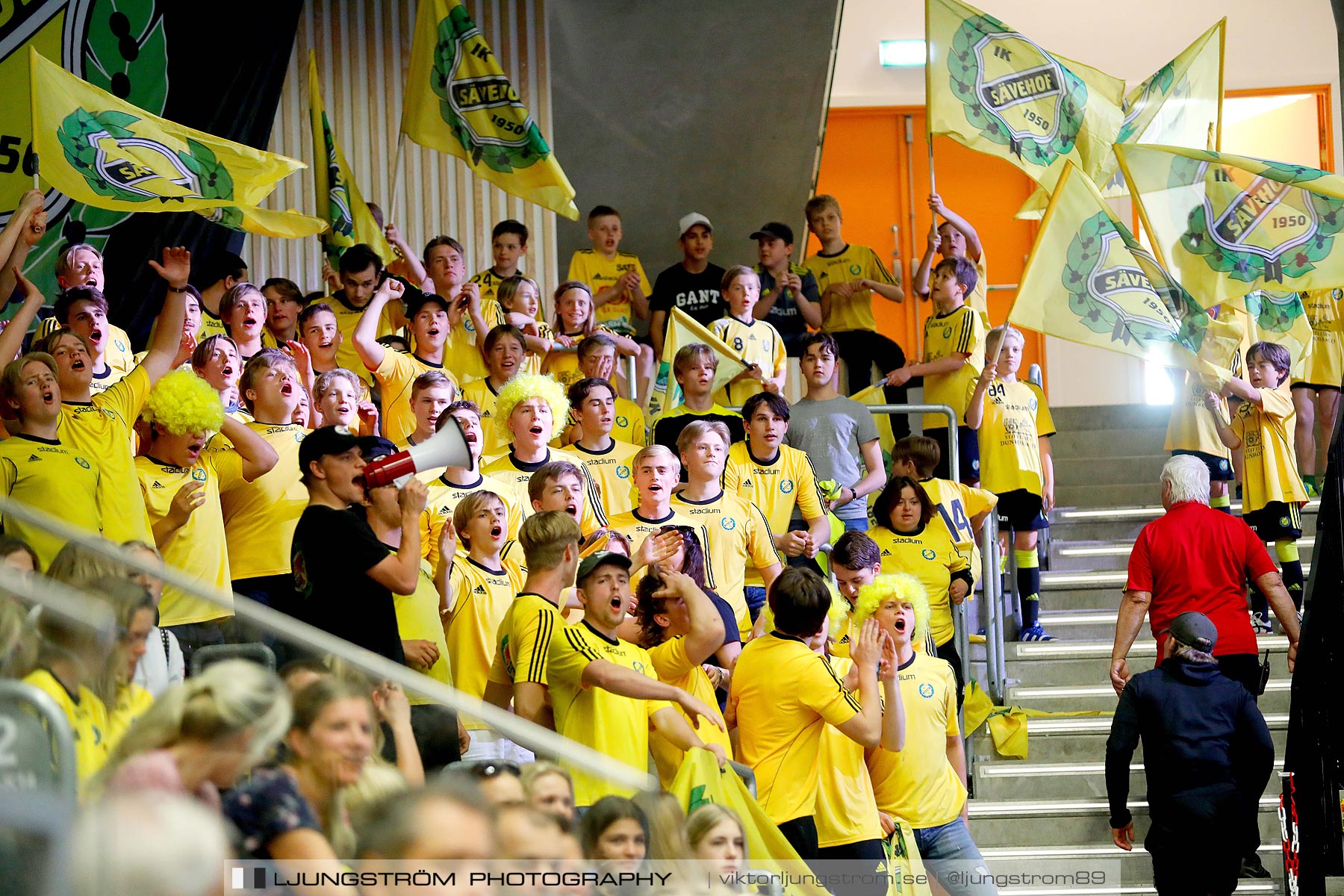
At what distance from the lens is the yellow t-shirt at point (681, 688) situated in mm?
4688

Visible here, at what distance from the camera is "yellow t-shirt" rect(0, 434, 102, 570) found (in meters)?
4.86

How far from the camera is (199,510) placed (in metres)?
5.38

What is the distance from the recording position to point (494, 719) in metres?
2.62

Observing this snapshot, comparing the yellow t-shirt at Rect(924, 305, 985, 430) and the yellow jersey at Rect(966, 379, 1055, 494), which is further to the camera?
the yellow t-shirt at Rect(924, 305, 985, 430)

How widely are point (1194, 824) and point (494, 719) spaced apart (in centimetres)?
415

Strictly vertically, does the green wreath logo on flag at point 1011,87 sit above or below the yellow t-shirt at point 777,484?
above

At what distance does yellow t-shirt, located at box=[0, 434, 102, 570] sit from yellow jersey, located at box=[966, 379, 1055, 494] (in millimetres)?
5167

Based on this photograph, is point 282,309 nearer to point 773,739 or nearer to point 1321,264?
point 773,739

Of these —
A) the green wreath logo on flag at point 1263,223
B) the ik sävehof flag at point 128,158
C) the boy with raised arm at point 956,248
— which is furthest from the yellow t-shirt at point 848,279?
the ik sävehof flag at point 128,158

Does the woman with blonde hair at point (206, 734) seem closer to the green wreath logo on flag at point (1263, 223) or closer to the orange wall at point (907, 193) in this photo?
the green wreath logo on flag at point (1263, 223)

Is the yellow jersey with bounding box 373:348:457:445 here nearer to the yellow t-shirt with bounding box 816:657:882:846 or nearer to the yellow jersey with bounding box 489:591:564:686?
the yellow jersey with bounding box 489:591:564:686

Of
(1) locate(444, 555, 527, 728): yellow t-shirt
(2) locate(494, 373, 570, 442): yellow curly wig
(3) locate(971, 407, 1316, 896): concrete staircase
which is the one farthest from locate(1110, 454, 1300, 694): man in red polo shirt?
(1) locate(444, 555, 527, 728): yellow t-shirt

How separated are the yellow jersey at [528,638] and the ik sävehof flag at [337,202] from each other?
17.6ft

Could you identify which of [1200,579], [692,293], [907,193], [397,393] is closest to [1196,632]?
[1200,579]
